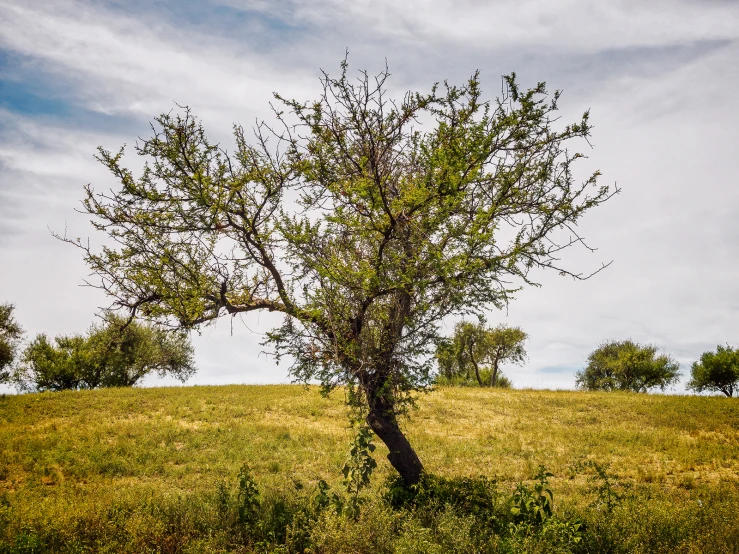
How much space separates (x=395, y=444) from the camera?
11242mm

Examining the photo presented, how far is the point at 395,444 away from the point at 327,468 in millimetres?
6497

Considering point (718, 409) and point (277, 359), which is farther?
point (718, 409)

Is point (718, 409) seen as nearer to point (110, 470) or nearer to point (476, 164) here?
point (476, 164)

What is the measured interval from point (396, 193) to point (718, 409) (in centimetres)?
2517

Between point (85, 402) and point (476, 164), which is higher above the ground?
point (476, 164)

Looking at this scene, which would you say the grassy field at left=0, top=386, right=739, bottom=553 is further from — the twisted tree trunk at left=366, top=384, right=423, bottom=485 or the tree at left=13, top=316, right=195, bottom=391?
the tree at left=13, top=316, right=195, bottom=391

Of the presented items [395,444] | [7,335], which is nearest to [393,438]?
[395,444]

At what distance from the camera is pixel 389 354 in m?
10.3

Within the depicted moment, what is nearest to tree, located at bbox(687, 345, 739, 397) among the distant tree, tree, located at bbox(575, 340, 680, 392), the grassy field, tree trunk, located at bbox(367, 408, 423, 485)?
tree, located at bbox(575, 340, 680, 392)

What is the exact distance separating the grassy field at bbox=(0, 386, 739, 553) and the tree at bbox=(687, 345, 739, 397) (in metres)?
19.2

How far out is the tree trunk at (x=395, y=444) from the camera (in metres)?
11.1

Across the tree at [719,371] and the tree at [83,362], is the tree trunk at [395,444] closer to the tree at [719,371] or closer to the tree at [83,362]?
the tree at [83,362]

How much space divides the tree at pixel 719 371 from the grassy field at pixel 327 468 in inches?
755

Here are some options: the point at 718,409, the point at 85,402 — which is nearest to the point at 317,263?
the point at 85,402
